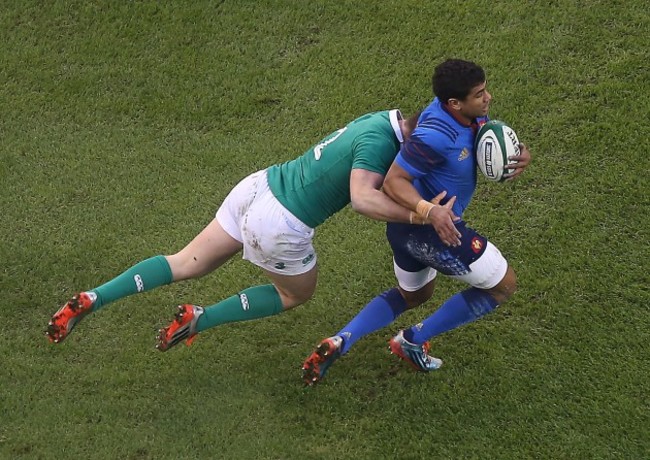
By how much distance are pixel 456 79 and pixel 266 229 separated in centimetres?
115

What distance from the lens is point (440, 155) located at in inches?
163

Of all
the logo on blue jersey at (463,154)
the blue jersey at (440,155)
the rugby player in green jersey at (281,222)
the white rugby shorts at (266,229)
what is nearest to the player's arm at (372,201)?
the rugby player in green jersey at (281,222)

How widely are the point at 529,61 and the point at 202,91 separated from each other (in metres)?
2.37

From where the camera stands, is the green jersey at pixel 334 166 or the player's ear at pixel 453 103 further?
the green jersey at pixel 334 166

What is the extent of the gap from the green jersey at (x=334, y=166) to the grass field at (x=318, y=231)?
1.09m

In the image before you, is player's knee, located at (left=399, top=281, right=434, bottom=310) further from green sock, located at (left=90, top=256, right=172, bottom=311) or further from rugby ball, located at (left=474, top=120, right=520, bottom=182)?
green sock, located at (left=90, top=256, right=172, bottom=311)

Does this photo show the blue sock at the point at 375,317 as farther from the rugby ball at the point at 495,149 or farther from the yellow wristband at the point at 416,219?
the rugby ball at the point at 495,149

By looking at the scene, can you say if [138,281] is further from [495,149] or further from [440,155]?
[495,149]

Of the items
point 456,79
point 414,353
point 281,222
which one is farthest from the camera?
point 414,353

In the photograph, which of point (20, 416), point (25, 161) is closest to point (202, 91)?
point (25, 161)

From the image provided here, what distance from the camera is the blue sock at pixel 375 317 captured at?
4.91 meters

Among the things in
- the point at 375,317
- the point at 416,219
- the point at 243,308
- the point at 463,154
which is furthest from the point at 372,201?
the point at 243,308

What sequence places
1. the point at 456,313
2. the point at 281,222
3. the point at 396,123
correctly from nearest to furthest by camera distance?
the point at 396,123
the point at 281,222
the point at 456,313

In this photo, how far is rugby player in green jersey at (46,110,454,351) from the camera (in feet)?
14.1
